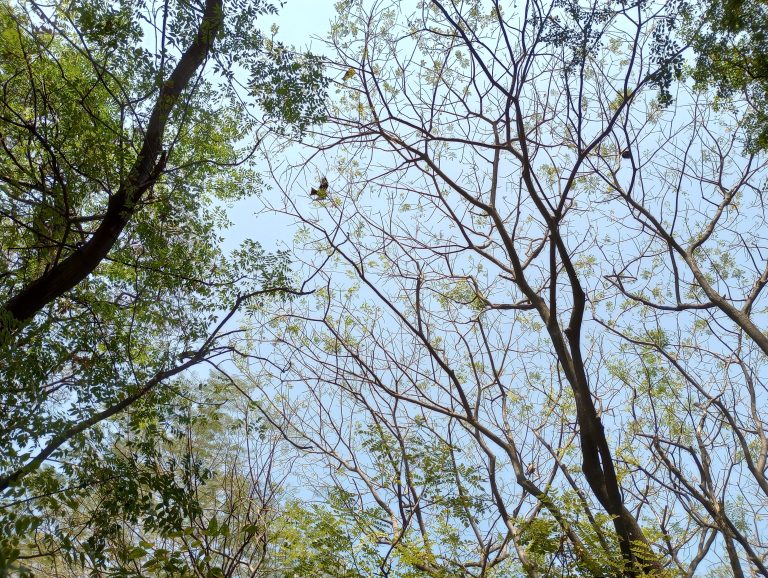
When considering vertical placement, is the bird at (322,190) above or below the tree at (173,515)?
above

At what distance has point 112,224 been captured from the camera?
4777 millimetres

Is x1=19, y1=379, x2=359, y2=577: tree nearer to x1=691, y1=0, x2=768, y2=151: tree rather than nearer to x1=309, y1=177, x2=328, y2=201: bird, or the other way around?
x1=309, y1=177, x2=328, y2=201: bird

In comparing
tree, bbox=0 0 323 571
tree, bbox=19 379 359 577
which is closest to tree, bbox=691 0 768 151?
tree, bbox=0 0 323 571

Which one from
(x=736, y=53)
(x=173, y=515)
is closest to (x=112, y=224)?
(x=173, y=515)

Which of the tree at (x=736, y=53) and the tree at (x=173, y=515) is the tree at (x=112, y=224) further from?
the tree at (x=736, y=53)

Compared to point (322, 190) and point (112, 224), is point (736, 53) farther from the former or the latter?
point (112, 224)

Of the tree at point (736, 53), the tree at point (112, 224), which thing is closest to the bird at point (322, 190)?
the tree at point (112, 224)

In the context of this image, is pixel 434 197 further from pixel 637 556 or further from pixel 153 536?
pixel 153 536

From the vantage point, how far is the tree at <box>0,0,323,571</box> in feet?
14.6

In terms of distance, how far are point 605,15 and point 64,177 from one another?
4.51 m

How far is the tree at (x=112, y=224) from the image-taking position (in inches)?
175

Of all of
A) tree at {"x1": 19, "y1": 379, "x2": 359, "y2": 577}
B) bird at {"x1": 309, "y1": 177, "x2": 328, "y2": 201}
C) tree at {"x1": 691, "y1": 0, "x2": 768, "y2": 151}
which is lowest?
tree at {"x1": 19, "y1": 379, "x2": 359, "y2": 577}

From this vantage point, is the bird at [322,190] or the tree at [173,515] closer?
the tree at [173,515]

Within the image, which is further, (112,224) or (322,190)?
(322,190)
